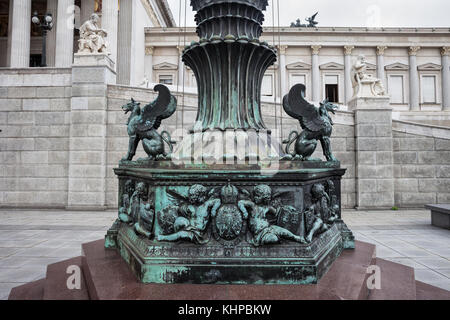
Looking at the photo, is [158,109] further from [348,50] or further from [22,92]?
[348,50]

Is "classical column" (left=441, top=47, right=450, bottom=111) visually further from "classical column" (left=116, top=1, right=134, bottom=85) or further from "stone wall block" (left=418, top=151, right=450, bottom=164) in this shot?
"classical column" (left=116, top=1, right=134, bottom=85)

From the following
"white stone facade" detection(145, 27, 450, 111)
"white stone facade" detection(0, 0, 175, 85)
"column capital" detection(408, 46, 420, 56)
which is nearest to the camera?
"white stone facade" detection(0, 0, 175, 85)

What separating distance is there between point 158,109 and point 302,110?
200 cm

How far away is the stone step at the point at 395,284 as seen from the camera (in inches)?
118

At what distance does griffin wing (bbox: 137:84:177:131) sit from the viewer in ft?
13.6

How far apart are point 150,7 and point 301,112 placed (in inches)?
1623

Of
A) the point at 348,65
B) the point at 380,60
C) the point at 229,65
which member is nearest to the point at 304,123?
the point at 229,65

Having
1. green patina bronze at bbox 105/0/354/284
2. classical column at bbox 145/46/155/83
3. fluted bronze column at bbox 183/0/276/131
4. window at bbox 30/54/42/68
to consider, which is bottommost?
green patina bronze at bbox 105/0/354/284

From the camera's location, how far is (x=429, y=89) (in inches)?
1585

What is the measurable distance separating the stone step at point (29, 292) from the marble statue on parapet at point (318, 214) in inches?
120

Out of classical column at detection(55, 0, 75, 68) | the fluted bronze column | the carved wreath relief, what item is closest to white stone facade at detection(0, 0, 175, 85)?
classical column at detection(55, 0, 75, 68)

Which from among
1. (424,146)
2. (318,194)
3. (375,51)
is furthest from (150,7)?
(318,194)

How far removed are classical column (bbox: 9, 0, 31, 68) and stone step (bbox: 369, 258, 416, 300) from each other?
25.6 meters

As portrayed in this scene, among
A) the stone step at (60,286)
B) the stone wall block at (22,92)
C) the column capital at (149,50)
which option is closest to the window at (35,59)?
the column capital at (149,50)
